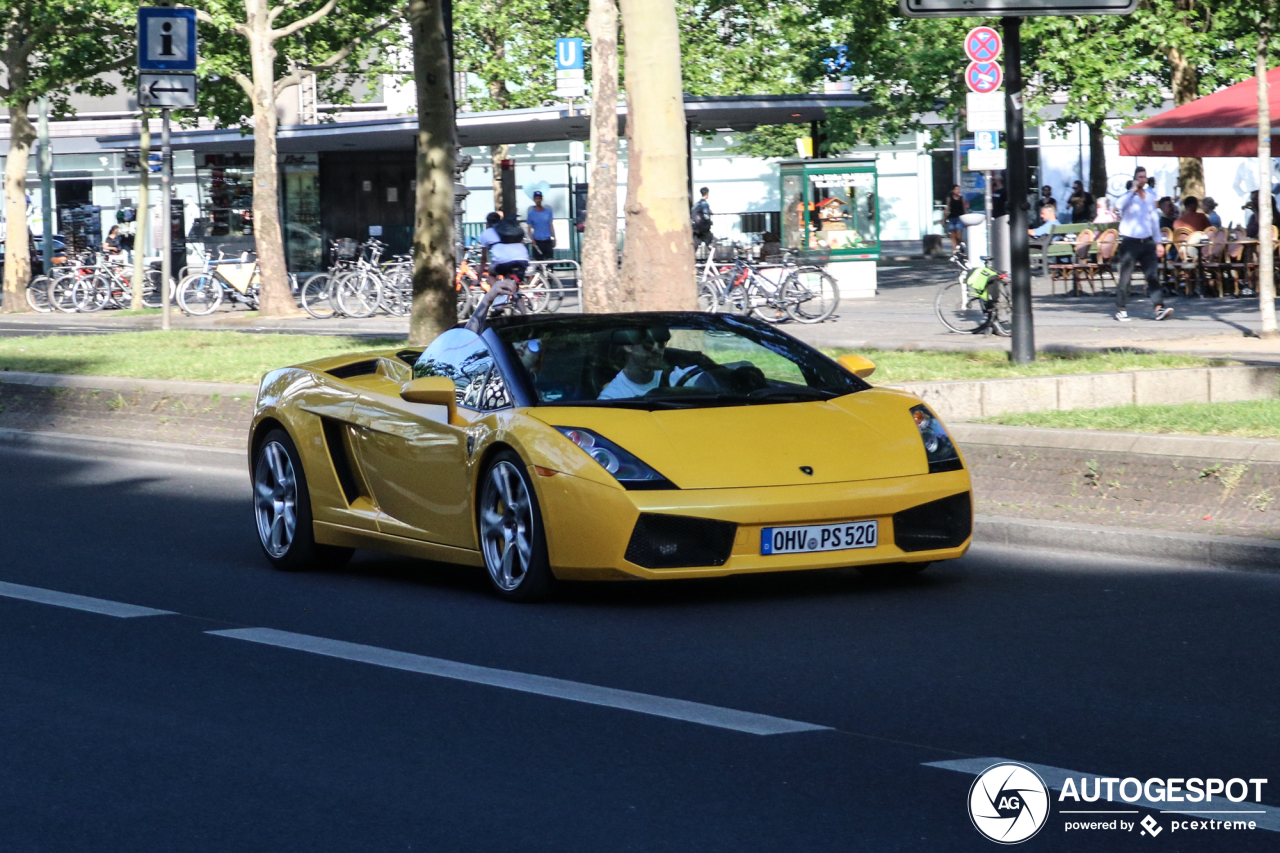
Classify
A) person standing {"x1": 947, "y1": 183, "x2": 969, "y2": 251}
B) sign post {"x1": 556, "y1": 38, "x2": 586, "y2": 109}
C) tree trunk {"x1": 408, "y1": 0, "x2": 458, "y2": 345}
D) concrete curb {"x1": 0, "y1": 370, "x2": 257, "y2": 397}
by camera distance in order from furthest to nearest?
person standing {"x1": 947, "y1": 183, "x2": 969, "y2": 251} < sign post {"x1": 556, "y1": 38, "x2": 586, "y2": 109} < tree trunk {"x1": 408, "y1": 0, "x2": 458, "y2": 345} < concrete curb {"x1": 0, "y1": 370, "x2": 257, "y2": 397}

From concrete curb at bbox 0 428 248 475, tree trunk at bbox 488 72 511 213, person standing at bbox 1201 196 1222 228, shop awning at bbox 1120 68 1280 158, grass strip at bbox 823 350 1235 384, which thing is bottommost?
concrete curb at bbox 0 428 248 475

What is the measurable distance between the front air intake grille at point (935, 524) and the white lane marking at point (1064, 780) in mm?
2646

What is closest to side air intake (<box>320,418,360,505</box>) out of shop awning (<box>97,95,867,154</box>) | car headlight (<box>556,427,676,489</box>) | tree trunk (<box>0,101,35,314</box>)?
car headlight (<box>556,427,676,489</box>)

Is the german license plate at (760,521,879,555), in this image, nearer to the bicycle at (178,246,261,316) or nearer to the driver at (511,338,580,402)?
the driver at (511,338,580,402)

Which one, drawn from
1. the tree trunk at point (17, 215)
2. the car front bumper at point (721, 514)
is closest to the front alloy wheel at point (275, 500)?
the car front bumper at point (721, 514)

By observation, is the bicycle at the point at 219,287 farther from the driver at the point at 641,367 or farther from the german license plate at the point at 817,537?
the german license plate at the point at 817,537

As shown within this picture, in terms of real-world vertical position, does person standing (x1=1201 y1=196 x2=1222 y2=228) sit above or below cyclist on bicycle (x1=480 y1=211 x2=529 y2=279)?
above

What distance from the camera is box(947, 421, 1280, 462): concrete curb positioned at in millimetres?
9305

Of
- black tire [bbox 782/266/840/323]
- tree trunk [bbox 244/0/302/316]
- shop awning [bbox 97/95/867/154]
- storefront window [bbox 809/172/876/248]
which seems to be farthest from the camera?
shop awning [bbox 97/95/867/154]

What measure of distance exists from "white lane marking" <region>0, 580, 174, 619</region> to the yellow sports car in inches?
46.6

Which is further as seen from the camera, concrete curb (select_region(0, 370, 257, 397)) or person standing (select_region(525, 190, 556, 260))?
person standing (select_region(525, 190, 556, 260))

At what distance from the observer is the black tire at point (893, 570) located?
8.60 m

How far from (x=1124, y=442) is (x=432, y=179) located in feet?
31.6

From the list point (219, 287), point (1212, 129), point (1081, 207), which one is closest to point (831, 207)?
point (219, 287)
